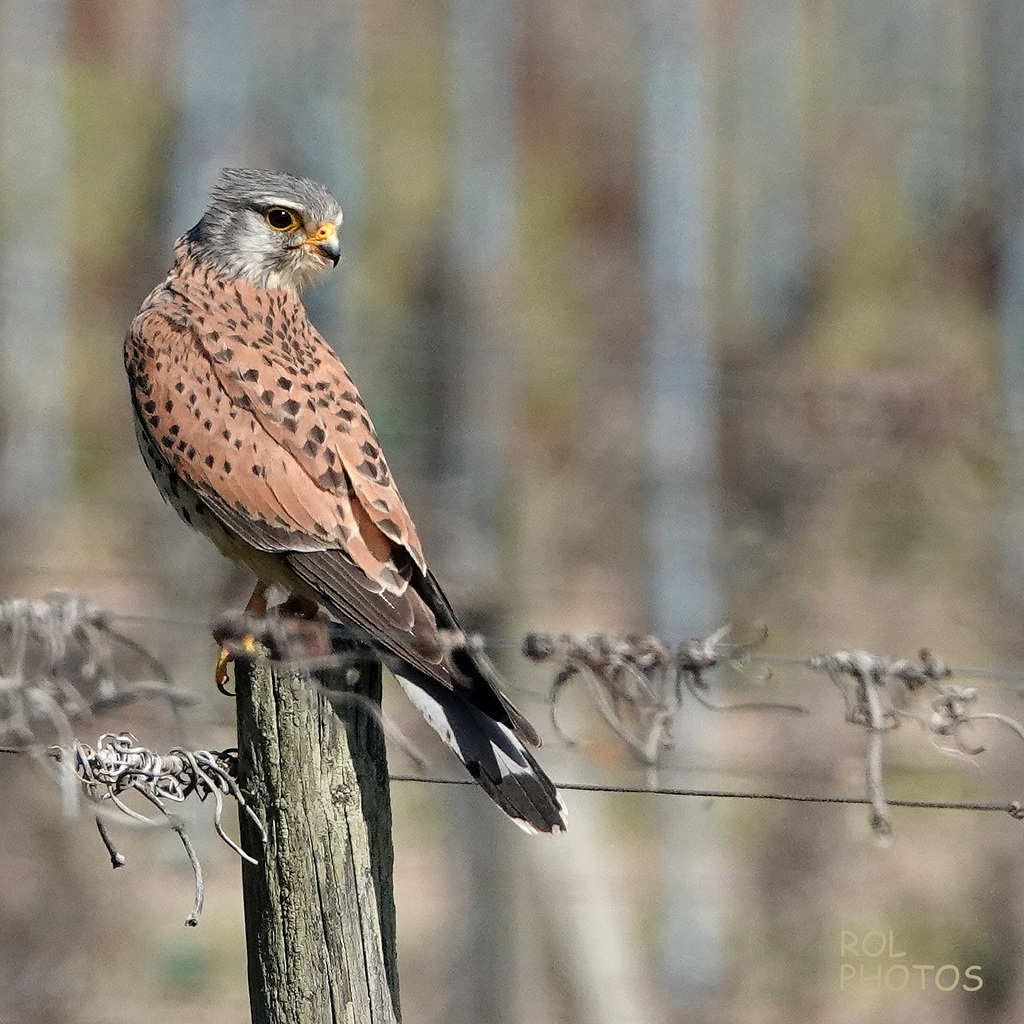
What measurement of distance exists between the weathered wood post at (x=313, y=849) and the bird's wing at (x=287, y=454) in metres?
0.63

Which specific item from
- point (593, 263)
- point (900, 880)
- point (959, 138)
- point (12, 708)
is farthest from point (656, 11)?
point (12, 708)

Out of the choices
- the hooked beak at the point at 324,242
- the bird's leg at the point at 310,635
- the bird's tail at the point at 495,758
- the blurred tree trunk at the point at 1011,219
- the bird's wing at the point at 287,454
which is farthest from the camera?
the blurred tree trunk at the point at 1011,219

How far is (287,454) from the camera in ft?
10.8

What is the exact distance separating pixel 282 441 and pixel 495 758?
103 cm

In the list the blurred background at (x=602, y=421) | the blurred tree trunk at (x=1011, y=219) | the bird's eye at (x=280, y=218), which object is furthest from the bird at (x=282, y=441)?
the blurred tree trunk at (x=1011, y=219)

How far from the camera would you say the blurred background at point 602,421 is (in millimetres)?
5336

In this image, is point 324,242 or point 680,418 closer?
point 324,242

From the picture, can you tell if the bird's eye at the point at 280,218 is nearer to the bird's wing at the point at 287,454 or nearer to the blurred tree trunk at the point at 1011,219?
the bird's wing at the point at 287,454

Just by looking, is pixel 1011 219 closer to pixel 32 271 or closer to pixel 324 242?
pixel 32 271

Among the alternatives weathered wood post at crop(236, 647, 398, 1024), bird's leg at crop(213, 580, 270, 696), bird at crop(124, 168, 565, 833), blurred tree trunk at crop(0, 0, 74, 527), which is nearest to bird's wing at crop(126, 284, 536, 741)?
bird at crop(124, 168, 565, 833)

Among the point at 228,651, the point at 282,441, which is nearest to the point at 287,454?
the point at 282,441

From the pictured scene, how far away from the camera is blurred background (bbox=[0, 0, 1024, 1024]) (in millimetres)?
5336

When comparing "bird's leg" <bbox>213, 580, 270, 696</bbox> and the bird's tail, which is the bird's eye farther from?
the bird's tail

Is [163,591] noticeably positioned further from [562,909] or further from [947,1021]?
[947,1021]
